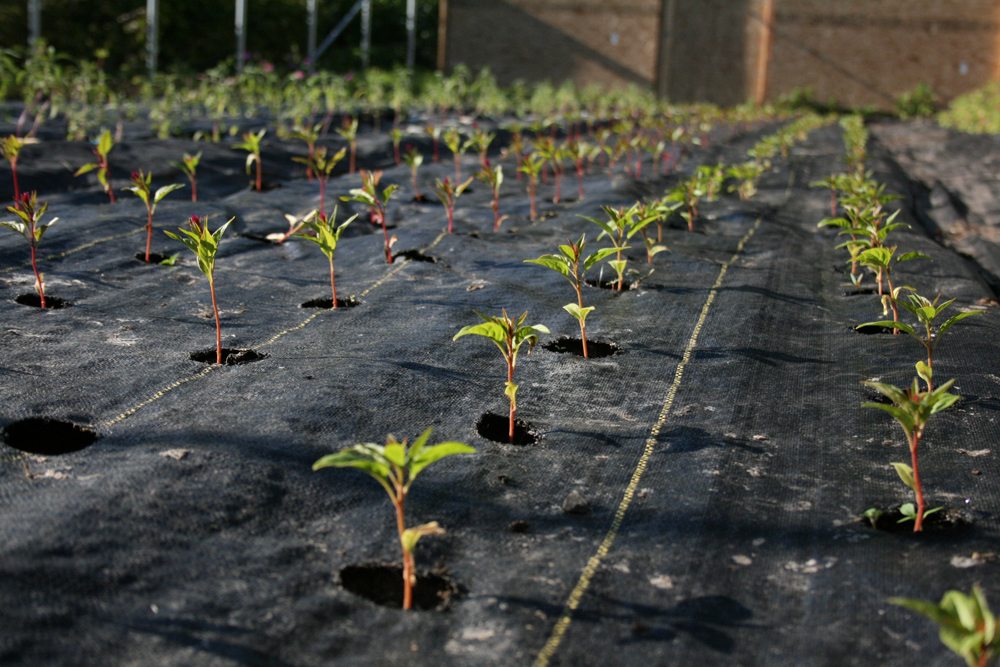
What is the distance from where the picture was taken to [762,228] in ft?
21.6

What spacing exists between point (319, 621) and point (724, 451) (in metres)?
1.40

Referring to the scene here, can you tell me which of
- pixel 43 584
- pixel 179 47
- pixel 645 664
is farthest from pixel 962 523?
pixel 179 47

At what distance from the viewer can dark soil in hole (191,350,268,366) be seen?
135 inches

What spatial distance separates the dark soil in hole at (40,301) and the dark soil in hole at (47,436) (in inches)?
53.6

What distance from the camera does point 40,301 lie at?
4.06 meters

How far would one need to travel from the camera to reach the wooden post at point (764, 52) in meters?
25.0

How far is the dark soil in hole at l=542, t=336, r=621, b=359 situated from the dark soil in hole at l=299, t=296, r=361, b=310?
3.32ft

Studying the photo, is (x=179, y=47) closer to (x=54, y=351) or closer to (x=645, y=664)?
(x=54, y=351)

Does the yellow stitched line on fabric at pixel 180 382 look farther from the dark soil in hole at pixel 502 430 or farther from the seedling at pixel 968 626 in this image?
the seedling at pixel 968 626

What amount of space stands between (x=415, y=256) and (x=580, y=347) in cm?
179

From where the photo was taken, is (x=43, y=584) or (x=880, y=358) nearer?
(x=43, y=584)

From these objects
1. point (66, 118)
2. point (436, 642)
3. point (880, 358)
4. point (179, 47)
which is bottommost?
point (436, 642)

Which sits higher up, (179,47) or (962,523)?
(179,47)

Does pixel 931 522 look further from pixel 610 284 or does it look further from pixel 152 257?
pixel 152 257
